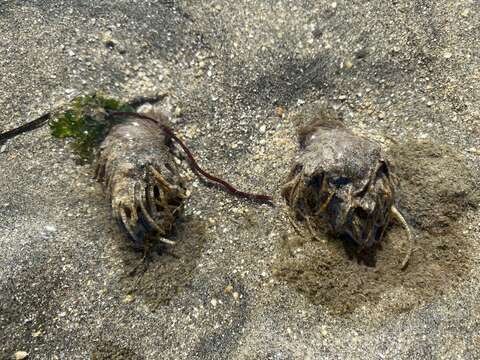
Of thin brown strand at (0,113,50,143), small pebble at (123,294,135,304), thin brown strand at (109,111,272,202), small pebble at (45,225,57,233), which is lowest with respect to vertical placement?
small pebble at (123,294,135,304)

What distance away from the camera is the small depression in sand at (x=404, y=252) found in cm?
323

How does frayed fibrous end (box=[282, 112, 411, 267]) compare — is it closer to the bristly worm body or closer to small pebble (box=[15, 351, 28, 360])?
the bristly worm body

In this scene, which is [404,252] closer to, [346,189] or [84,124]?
[346,189]

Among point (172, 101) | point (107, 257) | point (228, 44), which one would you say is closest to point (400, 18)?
point (228, 44)

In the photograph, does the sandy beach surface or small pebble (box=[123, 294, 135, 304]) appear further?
small pebble (box=[123, 294, 135, 304])

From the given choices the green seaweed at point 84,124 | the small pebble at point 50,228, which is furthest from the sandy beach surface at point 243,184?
the green seaweed at point 84,124

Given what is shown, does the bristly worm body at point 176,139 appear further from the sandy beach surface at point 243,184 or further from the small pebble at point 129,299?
the small pebble at point 129,299

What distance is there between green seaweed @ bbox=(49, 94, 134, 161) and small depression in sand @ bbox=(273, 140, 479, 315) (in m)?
1.98

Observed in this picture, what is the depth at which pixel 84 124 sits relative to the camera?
3.86m

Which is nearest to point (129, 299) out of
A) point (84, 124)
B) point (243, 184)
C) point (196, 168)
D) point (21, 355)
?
point (21, 355)

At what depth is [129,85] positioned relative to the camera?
415 centimetres

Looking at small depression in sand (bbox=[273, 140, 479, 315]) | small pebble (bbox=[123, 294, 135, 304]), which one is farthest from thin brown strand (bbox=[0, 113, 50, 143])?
small depression in sand (bbox=[273, 140, 479, 315])

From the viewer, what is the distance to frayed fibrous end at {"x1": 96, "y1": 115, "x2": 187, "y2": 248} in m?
3.39

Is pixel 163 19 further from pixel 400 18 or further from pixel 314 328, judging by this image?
pixel 314 328
